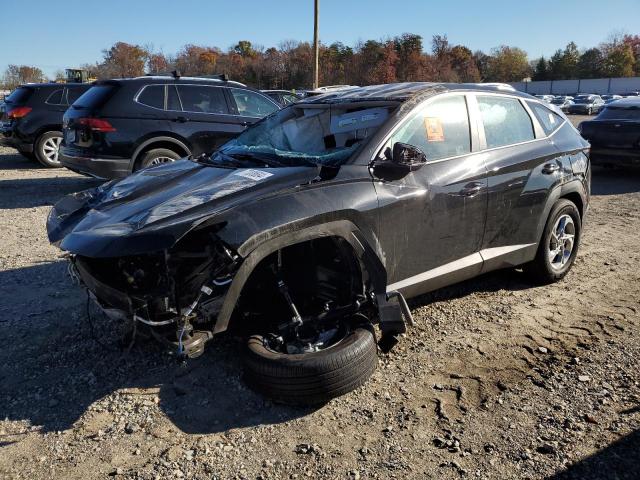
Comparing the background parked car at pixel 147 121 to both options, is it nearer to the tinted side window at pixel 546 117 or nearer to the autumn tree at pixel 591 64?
the tinted side window at pixel 546 117

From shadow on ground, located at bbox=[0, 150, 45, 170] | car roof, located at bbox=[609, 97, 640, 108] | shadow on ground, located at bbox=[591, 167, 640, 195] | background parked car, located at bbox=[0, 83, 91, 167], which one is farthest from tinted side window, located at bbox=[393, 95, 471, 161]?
shadow on ground, located at bbox=[0, 150, 45, 170]

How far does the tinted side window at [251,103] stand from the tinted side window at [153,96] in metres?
1.28

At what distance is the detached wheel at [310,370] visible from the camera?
116 inches

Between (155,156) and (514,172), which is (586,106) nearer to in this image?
(155,156)

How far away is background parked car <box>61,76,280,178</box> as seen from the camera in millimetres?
8055

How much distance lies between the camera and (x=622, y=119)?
35.6 feet

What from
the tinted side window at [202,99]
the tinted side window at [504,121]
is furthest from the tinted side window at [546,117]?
the tinted side window at [202,99]

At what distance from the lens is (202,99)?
9.07m

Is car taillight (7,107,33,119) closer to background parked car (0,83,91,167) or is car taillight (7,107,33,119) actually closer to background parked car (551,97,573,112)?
background parked car (0,83,91,167)

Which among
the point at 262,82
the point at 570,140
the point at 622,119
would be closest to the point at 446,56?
the point at 262,82

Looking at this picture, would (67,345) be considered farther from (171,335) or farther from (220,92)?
(220,92)

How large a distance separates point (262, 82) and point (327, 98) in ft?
177

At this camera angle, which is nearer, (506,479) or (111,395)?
(506,479)

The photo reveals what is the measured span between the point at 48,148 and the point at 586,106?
1706 inches
